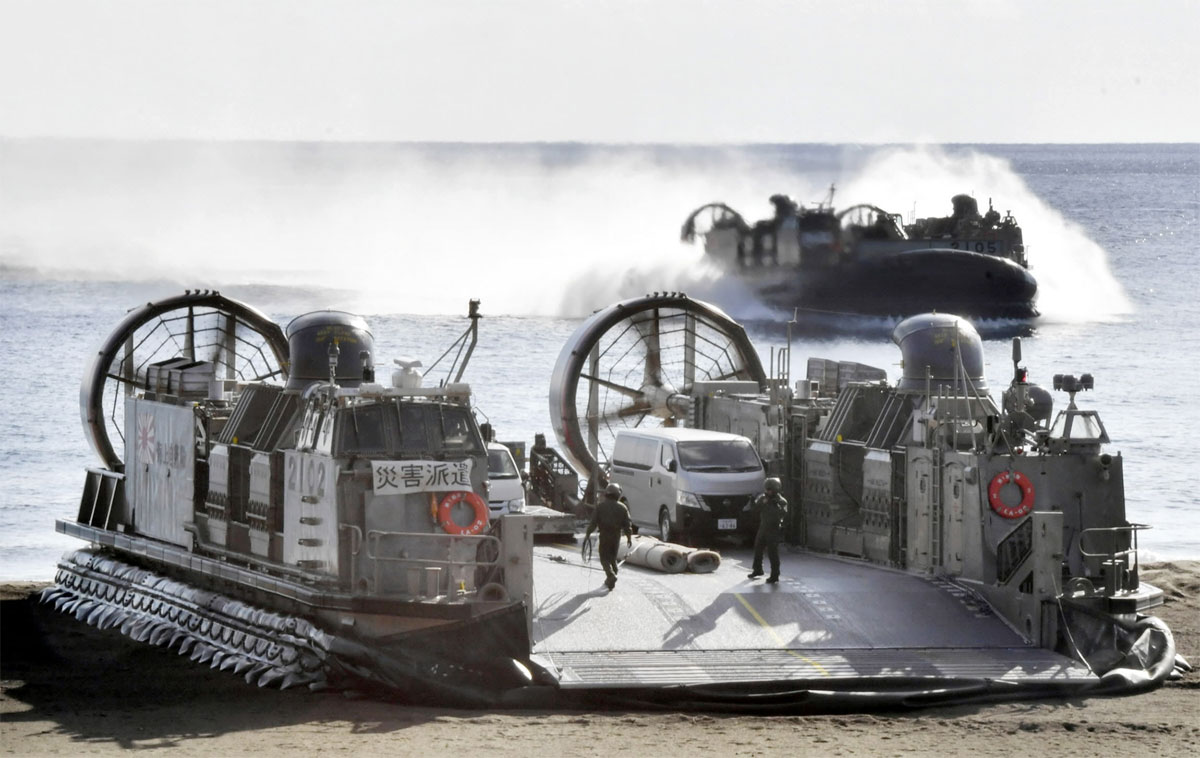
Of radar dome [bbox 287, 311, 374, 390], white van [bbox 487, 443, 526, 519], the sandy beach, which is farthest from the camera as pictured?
white van [bbox 487, 443, 526, 519]

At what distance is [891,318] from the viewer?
58375 millimetres

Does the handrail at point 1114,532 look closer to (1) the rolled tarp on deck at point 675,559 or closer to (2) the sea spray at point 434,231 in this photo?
(1) the rolled tarp on deck at point 675,559

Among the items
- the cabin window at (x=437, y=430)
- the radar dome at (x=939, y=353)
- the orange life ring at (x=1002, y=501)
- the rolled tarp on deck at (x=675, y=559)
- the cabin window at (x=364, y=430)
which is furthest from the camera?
the radar dome at (x=939, y=353)

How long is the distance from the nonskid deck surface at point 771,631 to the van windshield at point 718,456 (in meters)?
2.16

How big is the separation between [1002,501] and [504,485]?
5.55 m

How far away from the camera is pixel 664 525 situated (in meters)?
19.5

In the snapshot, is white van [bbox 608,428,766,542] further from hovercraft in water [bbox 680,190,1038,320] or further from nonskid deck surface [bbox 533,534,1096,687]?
hovercraft in water [bbox 680,190,1038,320]

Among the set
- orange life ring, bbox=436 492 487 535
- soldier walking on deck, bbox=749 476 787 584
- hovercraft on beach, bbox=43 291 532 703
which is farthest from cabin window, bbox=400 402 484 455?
soldier walking on deck, bbox=749 476 787 584

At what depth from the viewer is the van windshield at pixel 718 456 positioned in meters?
19.2

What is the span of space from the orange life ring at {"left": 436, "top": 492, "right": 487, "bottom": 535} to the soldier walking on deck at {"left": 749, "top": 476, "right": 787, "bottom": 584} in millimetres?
2896

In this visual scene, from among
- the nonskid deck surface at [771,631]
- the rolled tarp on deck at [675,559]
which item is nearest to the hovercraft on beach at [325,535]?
the nonskid deck surface at [771,631]

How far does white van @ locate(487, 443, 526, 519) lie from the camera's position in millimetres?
19688

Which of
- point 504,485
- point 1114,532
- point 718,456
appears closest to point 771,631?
point 1114,532

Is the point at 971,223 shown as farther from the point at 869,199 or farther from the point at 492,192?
the point at 492,192
